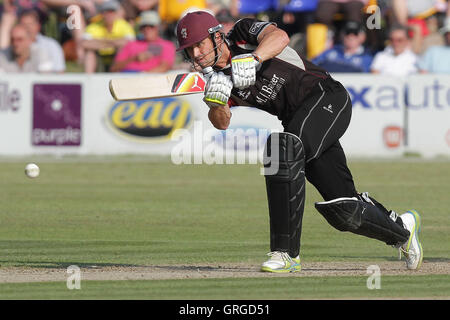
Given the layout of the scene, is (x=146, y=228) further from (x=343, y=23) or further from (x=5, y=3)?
(x=5, y=3)

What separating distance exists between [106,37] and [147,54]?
4.34 ft

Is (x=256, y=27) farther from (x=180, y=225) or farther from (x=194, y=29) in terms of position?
(x=180, y=225)

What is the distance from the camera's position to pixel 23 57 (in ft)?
57.6

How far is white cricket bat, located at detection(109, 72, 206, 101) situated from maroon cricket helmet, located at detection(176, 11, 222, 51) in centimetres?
23

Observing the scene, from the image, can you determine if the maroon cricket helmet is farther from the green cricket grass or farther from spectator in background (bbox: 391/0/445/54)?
spectator in background (bbox: 391/0/445/54)

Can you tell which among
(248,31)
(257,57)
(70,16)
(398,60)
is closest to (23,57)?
(70,16)

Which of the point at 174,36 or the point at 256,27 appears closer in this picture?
the point at 256,27

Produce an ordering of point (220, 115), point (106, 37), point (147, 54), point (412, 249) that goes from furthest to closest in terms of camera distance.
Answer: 1. point (106, 37)
2. point (147, 54)
3. point (412, 249)
4. point (220, 115)

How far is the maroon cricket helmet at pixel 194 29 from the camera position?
6664 mm

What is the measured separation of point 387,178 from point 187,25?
7.94 meters

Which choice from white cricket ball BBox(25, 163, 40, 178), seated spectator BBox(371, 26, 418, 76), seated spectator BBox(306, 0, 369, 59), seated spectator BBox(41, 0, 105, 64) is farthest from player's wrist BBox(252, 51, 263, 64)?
seated spectator BBox(41, 0, 105, 64)

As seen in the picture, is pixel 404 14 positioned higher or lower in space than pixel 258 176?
higher

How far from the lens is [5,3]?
19875 millimetres

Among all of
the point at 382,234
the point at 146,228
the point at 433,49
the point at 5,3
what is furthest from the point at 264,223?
the point at 5,3
